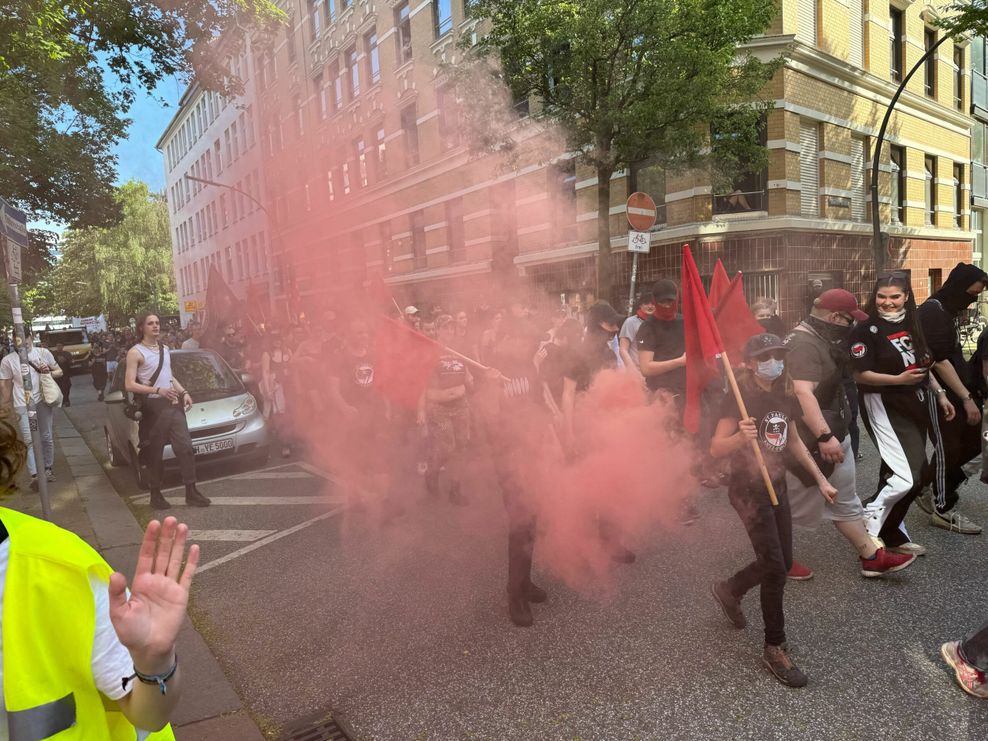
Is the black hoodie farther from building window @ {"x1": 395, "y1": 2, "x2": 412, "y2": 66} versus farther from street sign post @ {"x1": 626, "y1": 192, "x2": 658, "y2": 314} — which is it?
building window @ {"x1": 395, "y1": 2, "x2": 412, "y2": 66}

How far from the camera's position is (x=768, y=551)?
9.61ft

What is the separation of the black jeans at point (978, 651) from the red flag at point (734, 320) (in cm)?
197

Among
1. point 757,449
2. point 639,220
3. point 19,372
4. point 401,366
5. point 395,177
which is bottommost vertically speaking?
point 757,449

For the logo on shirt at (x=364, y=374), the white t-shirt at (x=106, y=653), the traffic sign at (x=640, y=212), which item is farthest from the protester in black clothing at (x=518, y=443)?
the traffic sign at (x=640, y=212)

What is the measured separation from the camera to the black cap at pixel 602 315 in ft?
14.1

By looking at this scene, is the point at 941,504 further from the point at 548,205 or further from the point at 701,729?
the point at 548,205

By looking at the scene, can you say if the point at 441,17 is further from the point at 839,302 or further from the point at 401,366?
the point at 839,302

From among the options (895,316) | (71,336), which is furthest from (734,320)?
(71,336)

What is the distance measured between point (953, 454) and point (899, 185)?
17341 millimetres

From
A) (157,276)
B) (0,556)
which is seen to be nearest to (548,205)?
(0,556)

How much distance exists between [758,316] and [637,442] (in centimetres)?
281

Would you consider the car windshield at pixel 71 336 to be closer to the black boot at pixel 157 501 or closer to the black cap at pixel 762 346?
the black boot at pixel 157 501

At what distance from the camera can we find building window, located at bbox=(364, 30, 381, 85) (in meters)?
5.67

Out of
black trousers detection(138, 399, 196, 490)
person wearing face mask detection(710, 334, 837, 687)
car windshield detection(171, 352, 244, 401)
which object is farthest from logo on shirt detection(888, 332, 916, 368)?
car windshield detection(171, 352, 244, 401)
